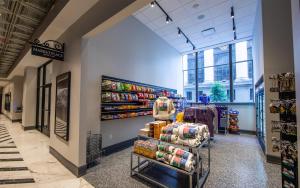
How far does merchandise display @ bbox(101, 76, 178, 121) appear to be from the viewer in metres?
3.84

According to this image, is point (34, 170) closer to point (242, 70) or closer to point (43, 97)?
point (43, 97)

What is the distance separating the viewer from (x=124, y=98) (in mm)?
4289

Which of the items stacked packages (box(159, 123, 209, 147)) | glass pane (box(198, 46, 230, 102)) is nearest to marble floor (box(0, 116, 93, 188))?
stacked packages (box(159, 123, 209, 147))

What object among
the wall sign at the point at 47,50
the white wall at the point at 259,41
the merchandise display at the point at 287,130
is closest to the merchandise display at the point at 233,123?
the white wall at the point at 259,41

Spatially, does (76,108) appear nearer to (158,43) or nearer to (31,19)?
(31,19)

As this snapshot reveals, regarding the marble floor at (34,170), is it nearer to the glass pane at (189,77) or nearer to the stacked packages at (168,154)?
the stacked packages at (168,154)

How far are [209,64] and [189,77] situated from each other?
1284 millimetres

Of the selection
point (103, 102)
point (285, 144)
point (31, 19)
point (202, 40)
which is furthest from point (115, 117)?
point (202, 40)

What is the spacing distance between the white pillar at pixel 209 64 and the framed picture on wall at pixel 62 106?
699cm

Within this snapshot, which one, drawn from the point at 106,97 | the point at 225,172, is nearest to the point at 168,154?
the point at 225,172

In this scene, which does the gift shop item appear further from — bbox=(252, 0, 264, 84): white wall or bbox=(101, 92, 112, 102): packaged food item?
bbox=(252, 0, 264, 84): white wall

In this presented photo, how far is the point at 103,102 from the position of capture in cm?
382

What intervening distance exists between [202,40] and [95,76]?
538 centimetres

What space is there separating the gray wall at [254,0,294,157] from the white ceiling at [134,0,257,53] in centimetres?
106
